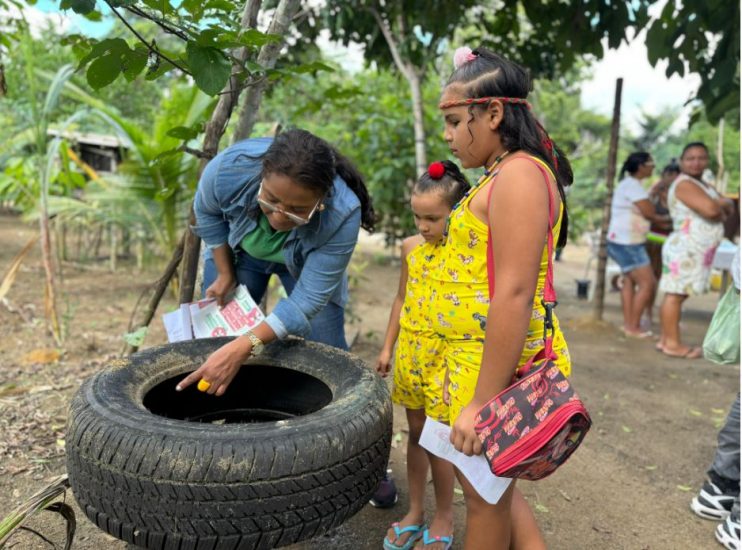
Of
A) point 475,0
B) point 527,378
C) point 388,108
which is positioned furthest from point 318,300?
point 388,108

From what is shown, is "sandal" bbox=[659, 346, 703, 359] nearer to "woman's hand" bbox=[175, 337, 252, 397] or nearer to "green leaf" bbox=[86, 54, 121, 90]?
"woman's hand" bbox=[175, 337, 252, 397]

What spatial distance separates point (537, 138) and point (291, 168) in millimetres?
779

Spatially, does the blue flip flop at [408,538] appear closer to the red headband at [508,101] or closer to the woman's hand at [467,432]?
the woman's hand at [467,432]

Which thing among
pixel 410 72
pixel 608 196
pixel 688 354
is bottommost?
pixel 688 354

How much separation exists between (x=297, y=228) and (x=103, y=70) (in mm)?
791

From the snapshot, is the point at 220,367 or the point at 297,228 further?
the point at 297,228

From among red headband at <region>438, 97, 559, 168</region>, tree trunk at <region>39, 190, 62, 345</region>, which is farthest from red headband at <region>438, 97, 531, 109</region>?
tree trunk at <region>39, 190, 62, 345</region>

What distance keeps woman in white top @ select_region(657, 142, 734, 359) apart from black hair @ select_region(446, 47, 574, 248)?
3.76 meters

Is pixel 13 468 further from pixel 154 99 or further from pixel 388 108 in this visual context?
pixel 154 99

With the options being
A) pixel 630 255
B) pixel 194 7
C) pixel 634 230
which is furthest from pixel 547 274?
pixel 630 255

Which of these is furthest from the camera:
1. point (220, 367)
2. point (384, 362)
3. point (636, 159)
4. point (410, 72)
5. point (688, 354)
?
point (410, 72)

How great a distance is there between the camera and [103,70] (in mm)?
1752

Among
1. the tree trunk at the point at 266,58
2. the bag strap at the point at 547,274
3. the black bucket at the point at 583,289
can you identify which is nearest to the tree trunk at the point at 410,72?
the tree trunk at the point at 266,58

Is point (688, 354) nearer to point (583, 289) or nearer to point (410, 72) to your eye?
point (583, 289)
